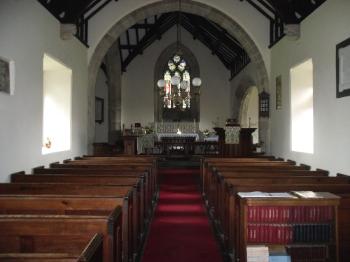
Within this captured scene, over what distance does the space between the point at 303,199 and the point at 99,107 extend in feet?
37.8

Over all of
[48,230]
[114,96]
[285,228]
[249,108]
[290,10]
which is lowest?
[285,228]

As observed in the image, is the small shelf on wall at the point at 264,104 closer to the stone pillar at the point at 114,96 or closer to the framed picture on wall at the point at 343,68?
the framed picture on wall at the point at 343,68

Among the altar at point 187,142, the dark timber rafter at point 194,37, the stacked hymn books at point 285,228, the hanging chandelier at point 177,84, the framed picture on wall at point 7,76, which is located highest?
the dark timber rafter at point 194,37

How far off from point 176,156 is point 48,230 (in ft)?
27.8

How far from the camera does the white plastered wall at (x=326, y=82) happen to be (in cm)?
457

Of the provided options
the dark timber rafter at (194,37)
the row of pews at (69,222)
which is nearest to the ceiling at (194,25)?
the dark timber rafter at (194,37)

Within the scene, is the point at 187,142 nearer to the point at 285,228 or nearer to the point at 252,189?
the point at 252,189

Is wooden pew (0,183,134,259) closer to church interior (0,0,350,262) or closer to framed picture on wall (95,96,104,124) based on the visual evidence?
church interior (0,0,350,262)

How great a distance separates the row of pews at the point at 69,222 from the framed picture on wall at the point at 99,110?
9.30m

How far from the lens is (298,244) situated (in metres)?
2.88

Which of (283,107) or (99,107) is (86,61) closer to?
(283,107)

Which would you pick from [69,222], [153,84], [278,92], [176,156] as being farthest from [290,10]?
[153,84]

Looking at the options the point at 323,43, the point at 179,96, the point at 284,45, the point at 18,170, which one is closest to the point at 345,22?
the point at 323,43

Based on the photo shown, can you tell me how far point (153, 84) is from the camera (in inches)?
577
